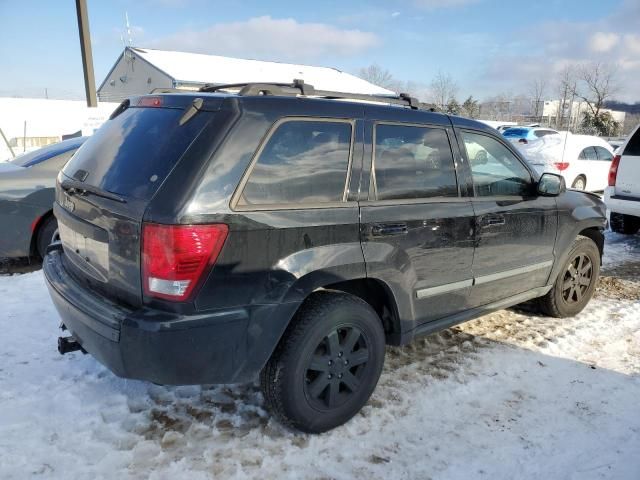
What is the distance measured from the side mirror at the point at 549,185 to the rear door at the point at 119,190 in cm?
265

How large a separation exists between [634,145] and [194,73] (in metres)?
26.4

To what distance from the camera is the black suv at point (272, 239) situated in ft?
7.64

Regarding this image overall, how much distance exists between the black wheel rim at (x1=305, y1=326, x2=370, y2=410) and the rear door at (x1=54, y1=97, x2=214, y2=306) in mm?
1007

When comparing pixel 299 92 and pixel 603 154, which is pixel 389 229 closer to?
pixel 299 92

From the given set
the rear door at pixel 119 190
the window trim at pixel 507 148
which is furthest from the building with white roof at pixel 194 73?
the rear door at pixel 119 190

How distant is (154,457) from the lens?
259 cm

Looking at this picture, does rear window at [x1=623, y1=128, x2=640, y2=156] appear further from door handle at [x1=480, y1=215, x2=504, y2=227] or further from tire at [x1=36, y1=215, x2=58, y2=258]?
tire at [x1=36, y1=215, x2=58, y2=258]

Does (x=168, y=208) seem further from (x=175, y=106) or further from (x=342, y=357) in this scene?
(x=342, y=357)

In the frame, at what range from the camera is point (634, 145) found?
716 centimetres

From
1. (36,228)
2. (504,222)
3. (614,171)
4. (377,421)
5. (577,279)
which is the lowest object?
(377,421)

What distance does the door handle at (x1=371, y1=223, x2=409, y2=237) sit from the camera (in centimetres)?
284

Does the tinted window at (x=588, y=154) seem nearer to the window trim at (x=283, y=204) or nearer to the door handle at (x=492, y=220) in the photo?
the door handle at (x=492, y=220)

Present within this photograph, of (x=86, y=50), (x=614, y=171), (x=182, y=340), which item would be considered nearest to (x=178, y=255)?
(x=182, y=340)

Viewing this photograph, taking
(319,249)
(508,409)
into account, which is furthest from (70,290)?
(508,409)
